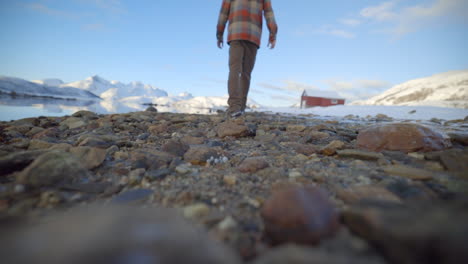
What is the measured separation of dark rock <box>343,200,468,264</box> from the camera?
0.43 metres

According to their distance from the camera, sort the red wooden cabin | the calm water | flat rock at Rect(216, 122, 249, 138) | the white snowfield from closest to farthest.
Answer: flat rock at Rect(216, 122, 249, 138), the calm water, the white snowfield, the red wooden cabin

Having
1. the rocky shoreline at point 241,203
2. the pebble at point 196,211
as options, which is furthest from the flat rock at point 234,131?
the pebble at point 196,211

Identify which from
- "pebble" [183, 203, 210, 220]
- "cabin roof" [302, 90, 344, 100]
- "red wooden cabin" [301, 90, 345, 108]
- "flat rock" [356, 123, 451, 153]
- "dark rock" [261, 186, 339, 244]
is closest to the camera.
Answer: "dark rock" [261, 186, 339, 244]

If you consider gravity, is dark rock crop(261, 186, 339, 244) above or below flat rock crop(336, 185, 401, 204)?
above

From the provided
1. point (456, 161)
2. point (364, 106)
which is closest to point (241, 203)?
point (456, 161)

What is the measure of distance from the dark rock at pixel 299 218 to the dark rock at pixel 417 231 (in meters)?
0.08

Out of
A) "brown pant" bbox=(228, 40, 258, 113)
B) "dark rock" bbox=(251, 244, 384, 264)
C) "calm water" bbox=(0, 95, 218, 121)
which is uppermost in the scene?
"brown pant" bbox=(228, 40, 258, 113)

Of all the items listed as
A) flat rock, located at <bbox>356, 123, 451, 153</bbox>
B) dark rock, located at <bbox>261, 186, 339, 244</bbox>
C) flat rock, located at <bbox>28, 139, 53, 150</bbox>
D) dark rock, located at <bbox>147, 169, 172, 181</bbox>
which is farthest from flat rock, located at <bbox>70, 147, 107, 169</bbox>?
flat rock, located at <bbox>356, 123, 451, 153</bbox>

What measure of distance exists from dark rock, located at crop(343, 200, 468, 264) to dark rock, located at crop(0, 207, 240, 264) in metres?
0.36

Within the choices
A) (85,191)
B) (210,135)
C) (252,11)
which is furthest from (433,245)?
(252,11)

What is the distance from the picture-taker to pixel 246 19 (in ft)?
14.1

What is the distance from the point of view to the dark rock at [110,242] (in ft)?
1.34

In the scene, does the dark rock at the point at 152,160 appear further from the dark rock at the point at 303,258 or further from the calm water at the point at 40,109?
the calm water at the point at 40,109

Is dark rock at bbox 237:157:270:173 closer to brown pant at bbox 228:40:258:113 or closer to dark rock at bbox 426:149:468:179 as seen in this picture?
dark rock at bbox 426:149:468:179
